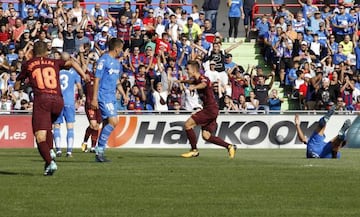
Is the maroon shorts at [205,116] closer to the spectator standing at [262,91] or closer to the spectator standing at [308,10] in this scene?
the spectator standing at [262,91]

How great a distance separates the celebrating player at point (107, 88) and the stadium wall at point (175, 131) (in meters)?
10.0

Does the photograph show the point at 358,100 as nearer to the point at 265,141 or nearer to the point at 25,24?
the point at 265,141

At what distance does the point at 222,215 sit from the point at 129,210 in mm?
1135

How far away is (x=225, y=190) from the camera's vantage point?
49.0 ft

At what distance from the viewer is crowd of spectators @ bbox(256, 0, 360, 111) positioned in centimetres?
3500

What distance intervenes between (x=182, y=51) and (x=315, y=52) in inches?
192

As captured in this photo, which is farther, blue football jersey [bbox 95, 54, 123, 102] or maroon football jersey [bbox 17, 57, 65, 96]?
blue football jersey [bbox 95, 54, 123, 102]

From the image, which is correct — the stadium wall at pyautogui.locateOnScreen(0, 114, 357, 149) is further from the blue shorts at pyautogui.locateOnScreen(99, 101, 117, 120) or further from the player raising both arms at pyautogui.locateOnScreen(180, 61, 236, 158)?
the blue shorts at pyautogui.locateOnScreen(99, 101, 117, 120)

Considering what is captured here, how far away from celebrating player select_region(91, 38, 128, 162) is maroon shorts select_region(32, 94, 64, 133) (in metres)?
3.20

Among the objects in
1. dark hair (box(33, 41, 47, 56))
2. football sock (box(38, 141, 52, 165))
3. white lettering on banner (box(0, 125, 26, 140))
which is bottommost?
white lettering on banner (box(0, 125, 26, 140))

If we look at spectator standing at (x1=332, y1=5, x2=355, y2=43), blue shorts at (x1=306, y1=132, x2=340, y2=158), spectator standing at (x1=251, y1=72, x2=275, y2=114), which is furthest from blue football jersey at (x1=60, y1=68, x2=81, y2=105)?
spectator standing at (x1=332, y1=5, x2=355, y2=43)

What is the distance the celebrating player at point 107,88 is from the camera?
20828mm

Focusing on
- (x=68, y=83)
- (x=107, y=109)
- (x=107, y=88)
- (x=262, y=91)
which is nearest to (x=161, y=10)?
(x=262, y=91)

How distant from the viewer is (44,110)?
682 inches
